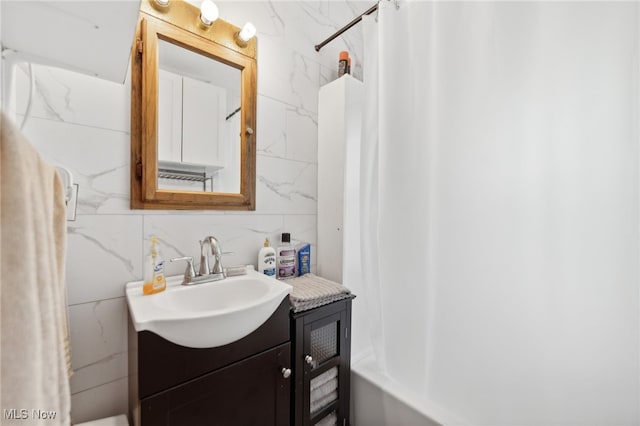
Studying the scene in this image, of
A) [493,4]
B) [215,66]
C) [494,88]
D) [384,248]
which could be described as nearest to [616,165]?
[494,88]

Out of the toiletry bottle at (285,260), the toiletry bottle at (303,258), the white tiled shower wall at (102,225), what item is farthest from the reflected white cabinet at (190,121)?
the toiletry bottle at (303,258)

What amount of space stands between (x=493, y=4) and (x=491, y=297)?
3.21ft

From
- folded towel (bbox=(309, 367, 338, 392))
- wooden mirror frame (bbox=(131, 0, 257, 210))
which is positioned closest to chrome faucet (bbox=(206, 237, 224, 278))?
wooden mirror frame (bbox=(131, 0, 257, 210))

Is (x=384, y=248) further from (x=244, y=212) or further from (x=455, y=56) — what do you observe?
(x=455, y=56)

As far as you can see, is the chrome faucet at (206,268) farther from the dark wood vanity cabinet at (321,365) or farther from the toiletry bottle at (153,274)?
the dark wood vanity cabinet at (321,365)

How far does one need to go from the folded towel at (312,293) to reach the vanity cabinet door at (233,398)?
0.15 m

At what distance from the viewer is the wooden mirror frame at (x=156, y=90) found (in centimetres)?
96

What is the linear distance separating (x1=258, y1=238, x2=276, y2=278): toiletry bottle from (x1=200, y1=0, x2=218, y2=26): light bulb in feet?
3.08

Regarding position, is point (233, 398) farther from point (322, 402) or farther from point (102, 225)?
point (102, 225)

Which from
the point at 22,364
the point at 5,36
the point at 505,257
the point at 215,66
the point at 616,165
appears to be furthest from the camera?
the point at 215,66

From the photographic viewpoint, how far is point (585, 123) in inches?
29.5

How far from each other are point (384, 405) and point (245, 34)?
172cm

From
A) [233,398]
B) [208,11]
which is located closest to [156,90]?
[208,11]

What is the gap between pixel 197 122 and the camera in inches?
43.7
